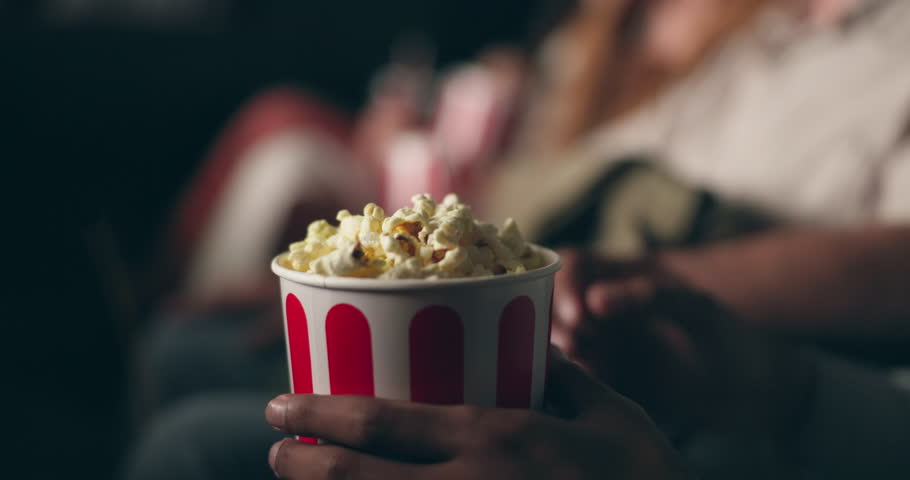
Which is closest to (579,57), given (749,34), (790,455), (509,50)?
(749,34)

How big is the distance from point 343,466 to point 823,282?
62 centimetres

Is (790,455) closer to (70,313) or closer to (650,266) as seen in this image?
(650,266)

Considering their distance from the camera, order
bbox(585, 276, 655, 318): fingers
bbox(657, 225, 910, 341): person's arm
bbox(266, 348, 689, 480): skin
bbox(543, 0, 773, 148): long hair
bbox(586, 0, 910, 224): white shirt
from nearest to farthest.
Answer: bbox(266, 348, 689, 480): skin, bbox(585, 276, 655, 318): fingers, bbox(657, 225, 910, 341): person's arm, bbox(586, 0, 910, 224): white shirt, bbox(543, 0, 773, 148): long hair

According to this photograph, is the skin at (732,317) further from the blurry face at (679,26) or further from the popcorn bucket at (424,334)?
the blurry face at (679,26)

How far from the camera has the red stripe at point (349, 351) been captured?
0.38 m

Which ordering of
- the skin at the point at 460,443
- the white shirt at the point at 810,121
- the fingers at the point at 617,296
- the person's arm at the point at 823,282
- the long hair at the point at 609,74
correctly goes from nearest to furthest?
the skin at the point at 460,443
the fingers at the point at 617,296
the person's arm at the point at 823,282
the white shirt at the point at 810,121
the long hair at the point at 609,74

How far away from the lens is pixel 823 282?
29.1 inches

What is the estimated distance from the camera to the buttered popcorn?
38 centimetres

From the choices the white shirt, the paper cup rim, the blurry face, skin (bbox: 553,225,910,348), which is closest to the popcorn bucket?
the paper cup rim

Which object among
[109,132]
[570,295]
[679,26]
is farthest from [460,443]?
[109,132]

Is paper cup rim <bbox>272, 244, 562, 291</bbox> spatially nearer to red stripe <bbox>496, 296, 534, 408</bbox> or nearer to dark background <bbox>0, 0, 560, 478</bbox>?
red stripe <bbox>496, 296, 534, 408</bbox>

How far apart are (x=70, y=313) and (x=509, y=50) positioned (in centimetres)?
149

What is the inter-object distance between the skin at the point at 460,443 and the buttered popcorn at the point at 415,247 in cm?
8

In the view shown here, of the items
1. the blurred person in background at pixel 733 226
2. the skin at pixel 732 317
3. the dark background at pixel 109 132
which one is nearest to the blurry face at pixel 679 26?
the blurred person in background at pixel 733 226
